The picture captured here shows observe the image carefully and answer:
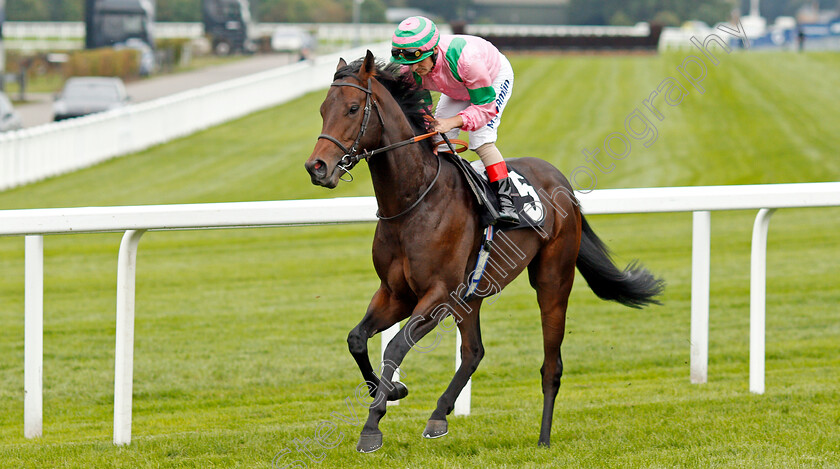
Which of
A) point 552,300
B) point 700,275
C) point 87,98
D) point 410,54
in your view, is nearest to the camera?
point 410,54

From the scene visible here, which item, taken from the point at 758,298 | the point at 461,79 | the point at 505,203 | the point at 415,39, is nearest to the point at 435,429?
the point at 505,203

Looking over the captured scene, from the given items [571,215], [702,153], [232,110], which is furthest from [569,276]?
[232,110]

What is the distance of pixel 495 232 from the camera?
4.23m

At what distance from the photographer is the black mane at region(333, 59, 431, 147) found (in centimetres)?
396

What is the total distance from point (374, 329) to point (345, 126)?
83 cm

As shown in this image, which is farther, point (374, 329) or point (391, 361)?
point (374, 329)

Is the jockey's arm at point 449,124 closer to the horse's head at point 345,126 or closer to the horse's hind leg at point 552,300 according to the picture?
the horse's head at point 345,126

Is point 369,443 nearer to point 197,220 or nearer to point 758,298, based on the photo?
point 197,220

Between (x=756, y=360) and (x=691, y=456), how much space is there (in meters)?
1.30

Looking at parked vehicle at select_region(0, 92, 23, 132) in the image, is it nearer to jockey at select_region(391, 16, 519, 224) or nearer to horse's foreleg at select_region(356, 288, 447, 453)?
jockey at select_region(391, 16, 519, 224)

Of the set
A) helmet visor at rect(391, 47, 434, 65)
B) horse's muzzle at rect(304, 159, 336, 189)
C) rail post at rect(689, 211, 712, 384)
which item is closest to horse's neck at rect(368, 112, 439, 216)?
helmet visor at rect(391, 47, 434, 65)

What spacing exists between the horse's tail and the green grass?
1.77 ft

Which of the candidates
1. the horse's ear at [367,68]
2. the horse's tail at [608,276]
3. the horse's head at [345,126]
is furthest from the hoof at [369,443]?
the horse's tail at [608,276]

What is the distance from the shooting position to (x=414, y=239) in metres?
3.85
